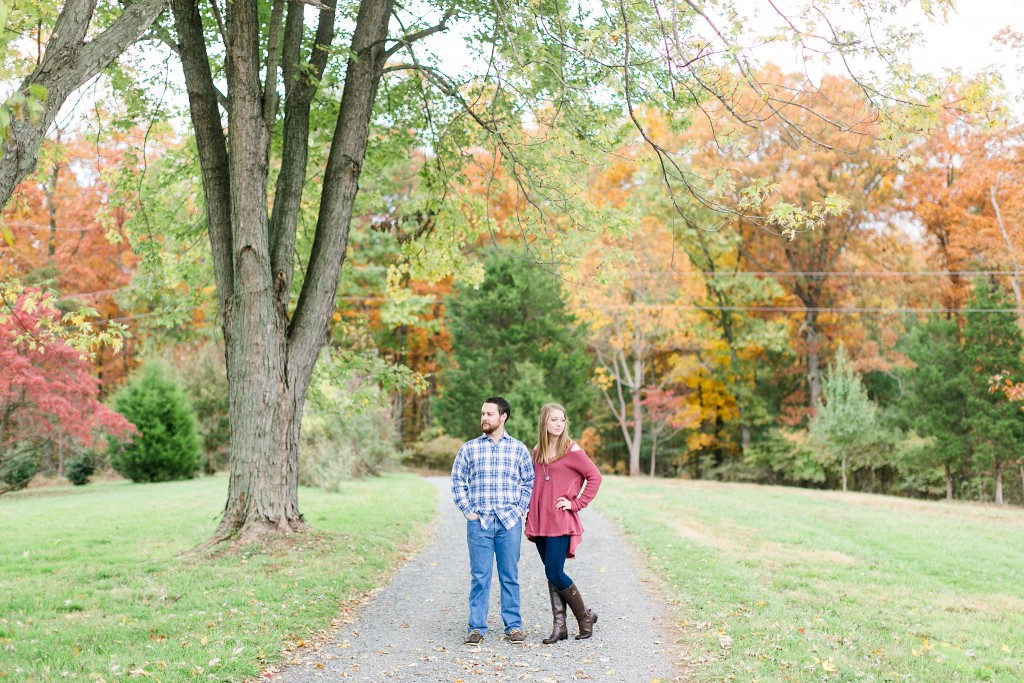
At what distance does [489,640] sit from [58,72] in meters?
4.73

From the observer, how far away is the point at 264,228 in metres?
9.16

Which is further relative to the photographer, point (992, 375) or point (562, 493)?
point (992, 375)

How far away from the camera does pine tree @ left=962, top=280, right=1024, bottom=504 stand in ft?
73.3

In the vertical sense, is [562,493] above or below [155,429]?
below

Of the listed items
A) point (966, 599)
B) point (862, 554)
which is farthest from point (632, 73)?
point (862, 554)

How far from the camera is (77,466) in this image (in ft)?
79.8

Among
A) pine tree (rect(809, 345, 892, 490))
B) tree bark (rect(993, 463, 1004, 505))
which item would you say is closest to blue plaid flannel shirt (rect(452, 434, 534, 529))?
pine tree (rect(809, 345, 892, 490))

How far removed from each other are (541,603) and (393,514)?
7397 millimetres

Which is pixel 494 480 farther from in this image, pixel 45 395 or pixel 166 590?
pixel 45 395

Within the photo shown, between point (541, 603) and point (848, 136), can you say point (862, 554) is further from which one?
point (848, 136)

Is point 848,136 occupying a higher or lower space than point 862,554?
higher

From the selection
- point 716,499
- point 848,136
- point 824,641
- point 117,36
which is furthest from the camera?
point 848,136

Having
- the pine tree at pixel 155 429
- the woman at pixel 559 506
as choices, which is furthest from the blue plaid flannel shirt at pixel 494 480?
the pine tree at pixel 155 429

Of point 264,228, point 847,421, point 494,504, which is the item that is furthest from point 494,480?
point 847,421
